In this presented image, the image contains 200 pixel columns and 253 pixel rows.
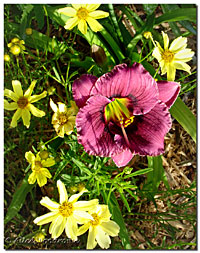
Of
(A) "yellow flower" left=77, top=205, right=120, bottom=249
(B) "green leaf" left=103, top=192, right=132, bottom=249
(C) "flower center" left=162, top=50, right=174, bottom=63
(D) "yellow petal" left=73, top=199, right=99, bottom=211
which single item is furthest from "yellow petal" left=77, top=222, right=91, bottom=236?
(C) "flower center" left=162, top=50, right=174, bottom=63

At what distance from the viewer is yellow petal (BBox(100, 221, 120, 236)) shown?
44.4 inches

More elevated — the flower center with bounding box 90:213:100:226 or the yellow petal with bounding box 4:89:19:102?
the yellow petal with bounding box 4:89:19:102

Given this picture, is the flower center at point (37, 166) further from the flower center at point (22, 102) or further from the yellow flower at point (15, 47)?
the yellow flower at point (15, 47)

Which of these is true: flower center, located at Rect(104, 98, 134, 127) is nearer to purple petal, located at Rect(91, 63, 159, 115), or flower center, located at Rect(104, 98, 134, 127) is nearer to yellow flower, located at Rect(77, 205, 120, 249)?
purple petal, located at Rect(91, 63, 159, 115)

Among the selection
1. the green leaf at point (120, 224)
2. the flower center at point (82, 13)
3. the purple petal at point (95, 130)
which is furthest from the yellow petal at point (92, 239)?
the flower center at point (82, 13)

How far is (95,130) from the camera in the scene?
3.40 feet

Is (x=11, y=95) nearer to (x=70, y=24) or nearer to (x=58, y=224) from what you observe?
(x=70, y=24)

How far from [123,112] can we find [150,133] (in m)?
0.12

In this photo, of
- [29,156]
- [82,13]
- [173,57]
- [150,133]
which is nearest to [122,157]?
[150,133]

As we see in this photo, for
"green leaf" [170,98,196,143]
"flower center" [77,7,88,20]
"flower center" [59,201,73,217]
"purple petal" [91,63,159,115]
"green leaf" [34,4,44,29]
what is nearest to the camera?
"purple petal" [91,63,159,115]

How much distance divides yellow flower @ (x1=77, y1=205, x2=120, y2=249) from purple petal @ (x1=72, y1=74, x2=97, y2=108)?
1.35 ft

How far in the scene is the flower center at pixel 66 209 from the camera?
42.2 inches

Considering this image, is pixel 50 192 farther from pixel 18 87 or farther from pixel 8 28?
pixel 8 28

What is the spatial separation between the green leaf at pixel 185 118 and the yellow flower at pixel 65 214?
66cm
